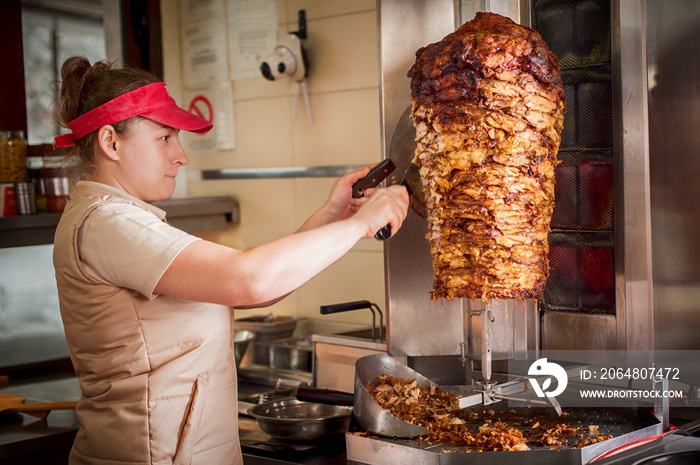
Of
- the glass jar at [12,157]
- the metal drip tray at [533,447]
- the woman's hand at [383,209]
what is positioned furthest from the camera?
the glass jar at [12,157]

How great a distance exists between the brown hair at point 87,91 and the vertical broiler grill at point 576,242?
0.68m

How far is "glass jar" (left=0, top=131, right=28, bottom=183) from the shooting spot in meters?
3.37

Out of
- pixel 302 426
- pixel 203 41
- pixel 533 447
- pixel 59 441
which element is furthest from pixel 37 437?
pixel 203 41

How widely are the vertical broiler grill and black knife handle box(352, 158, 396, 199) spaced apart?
0.15 m

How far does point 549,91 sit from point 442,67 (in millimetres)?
239

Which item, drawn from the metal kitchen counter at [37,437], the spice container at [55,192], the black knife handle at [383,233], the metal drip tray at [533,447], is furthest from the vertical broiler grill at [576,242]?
the spice container at [55,192]

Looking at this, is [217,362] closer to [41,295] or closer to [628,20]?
[628,20]

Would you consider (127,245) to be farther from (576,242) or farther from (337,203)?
(576,242)

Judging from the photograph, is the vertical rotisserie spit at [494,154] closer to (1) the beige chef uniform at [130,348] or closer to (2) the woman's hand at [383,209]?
(2) the woman's hand at [383,209]

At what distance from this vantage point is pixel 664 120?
1894mm

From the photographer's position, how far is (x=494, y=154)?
1.58 metres

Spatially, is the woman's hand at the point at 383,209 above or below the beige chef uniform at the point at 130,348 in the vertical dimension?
above

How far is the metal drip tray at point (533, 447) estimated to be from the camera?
59.4 inches

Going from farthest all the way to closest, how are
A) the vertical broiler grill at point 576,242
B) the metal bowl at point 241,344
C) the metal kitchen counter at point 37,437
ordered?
the metal bowl at point 241,344 < the metal kitchen counter at point 37,437 < the vertical broiler grill at point 576,242
